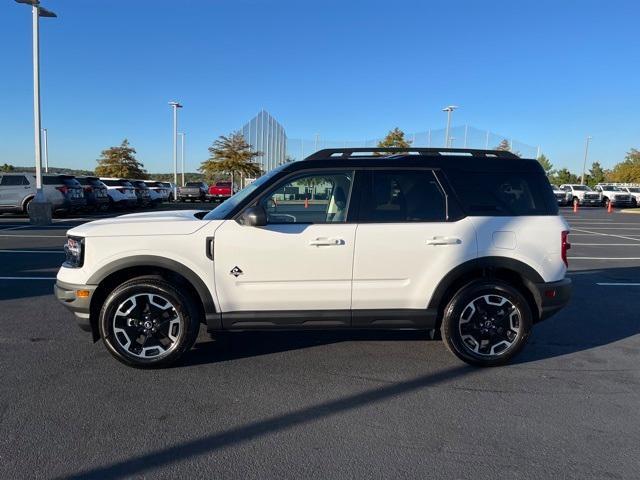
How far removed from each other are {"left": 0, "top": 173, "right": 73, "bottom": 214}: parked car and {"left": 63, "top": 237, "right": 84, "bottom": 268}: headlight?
54.4 feet

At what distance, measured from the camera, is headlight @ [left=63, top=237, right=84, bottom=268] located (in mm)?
4133

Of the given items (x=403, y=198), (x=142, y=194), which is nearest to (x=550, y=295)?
(x=403, y=198)

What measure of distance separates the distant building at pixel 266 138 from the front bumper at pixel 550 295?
41.8m

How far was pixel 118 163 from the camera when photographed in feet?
165

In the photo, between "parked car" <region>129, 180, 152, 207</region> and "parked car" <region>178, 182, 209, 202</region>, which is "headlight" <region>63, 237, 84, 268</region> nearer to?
"parked car" <region>129, 180, 152, 207</region>

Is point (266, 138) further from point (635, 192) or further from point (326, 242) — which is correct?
point (326, 242)

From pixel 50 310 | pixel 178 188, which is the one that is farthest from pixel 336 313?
pixel 178 188

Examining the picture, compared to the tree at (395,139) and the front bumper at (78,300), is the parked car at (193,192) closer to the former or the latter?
the tree at (395,139)

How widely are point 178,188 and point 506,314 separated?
1447 inches

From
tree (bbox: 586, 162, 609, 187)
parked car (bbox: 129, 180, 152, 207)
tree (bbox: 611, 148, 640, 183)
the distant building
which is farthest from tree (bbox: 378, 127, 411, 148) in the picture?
tree (bbox: 586, 162, 609, 187)

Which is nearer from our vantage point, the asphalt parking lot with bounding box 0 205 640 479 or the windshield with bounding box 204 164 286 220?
the asphalt parking lot with bounding box 0 205 640 479

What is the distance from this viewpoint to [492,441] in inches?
124

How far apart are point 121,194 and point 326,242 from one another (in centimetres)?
2290

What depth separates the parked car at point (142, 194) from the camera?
27016 mm
